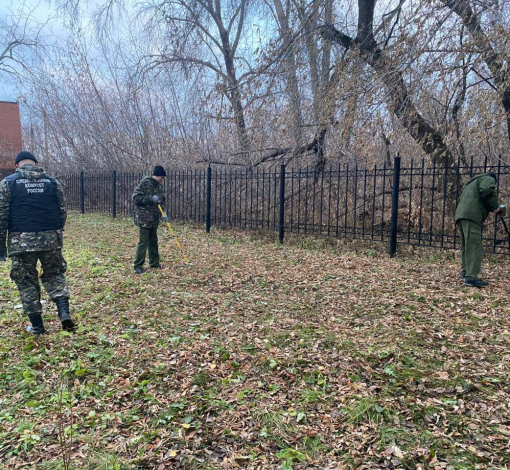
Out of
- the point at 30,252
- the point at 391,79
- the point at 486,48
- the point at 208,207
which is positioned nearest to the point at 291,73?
the point at 391,79

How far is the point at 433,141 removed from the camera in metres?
8.40

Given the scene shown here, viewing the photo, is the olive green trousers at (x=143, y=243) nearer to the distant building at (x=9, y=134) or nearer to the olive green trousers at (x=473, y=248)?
the olive green trousers at (x=473, y=248)

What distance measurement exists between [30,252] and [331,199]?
8447mm

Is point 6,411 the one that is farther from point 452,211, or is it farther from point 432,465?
point 452,211

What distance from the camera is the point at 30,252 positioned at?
158 inches

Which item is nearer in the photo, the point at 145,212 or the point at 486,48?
the point at 486,48

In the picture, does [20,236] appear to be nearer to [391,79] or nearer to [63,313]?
[63,313]

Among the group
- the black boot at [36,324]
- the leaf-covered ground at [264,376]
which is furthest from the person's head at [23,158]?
the leaf-covered ground at [264,376]

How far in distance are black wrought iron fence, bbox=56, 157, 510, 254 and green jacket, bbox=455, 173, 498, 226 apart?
35.2 inches

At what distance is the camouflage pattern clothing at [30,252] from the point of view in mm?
4023

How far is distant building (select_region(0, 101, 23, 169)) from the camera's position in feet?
80.6

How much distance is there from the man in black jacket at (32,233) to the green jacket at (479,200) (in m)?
5.39

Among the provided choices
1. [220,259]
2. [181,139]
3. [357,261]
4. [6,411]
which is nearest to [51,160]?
[181,139]

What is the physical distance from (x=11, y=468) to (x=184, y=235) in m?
8.86
